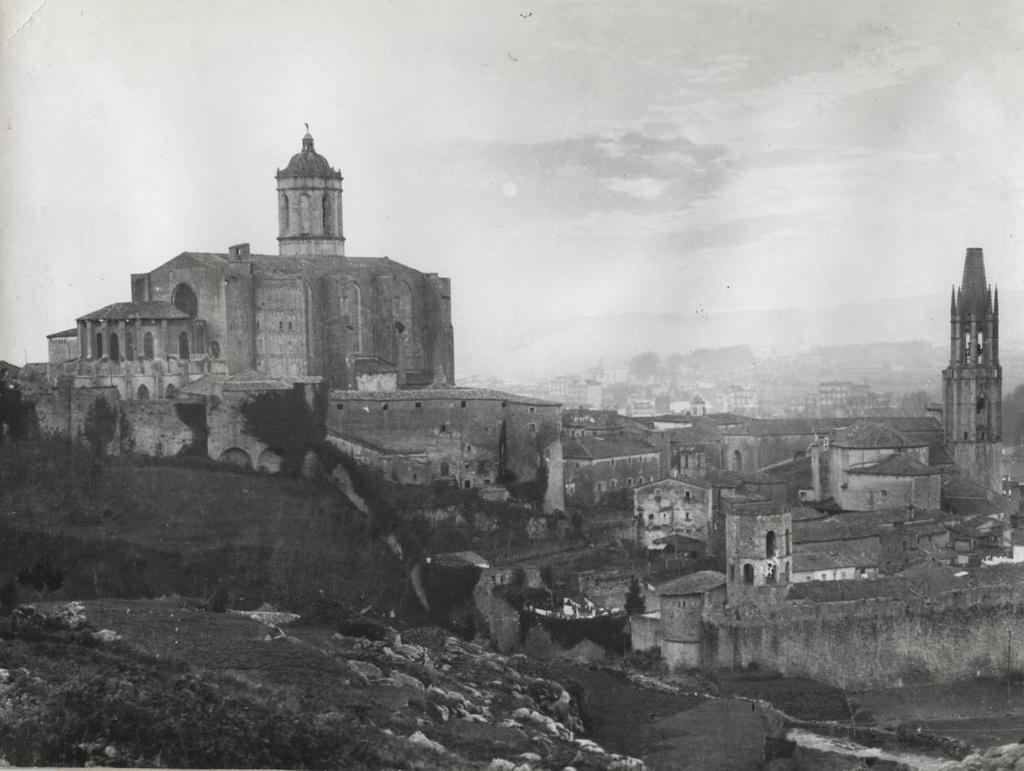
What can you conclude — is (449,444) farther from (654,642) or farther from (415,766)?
(415,766)

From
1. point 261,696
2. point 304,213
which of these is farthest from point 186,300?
point 261,696

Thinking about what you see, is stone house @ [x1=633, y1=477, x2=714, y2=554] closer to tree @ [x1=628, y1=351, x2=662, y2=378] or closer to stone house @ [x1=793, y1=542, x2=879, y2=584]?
stone house @ [x1=793, y1=542, x2=879, y2=584]

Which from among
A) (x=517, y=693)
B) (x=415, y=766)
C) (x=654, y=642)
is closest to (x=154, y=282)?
(x=654, y=642)

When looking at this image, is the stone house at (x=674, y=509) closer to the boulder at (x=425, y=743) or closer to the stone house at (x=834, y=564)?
the stone house at (x=834, y=564)

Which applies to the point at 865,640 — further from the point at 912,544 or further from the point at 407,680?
the point at 407,680

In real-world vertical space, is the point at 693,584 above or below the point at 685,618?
above
